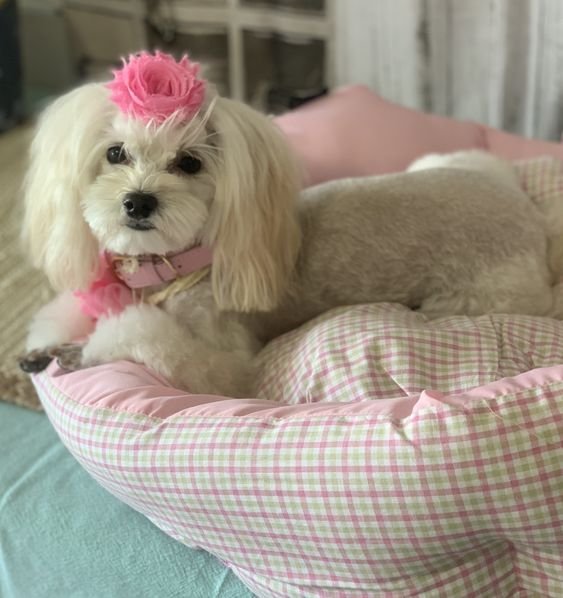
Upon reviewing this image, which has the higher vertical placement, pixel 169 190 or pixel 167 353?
pixel 169 190

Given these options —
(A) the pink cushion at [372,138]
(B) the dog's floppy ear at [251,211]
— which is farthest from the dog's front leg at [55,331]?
(A) the pink cushion at [372,138]

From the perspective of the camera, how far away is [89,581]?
1076 mm

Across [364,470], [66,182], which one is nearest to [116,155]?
[66,182]

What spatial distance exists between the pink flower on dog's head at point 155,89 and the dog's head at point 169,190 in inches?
0.5

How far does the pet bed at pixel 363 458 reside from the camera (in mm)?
821

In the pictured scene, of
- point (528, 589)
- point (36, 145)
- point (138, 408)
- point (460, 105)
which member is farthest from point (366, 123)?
point (528, 589)

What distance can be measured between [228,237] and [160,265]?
0.13 meters

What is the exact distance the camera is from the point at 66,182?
1184 mm

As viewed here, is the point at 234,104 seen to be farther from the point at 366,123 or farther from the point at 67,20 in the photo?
the point at 67,20

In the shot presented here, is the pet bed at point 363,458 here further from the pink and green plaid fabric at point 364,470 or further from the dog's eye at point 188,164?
Result: the dog's eye at point 188,164

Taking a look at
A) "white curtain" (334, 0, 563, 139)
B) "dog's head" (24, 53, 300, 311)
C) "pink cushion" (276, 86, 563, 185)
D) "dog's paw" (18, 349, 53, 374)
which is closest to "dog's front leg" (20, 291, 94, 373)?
"dog's paw" (18, 349, 53, 374)

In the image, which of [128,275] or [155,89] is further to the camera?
[128,275]

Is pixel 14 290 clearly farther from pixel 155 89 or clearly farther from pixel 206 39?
pixel 206 39

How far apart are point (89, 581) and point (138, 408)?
282 mm
